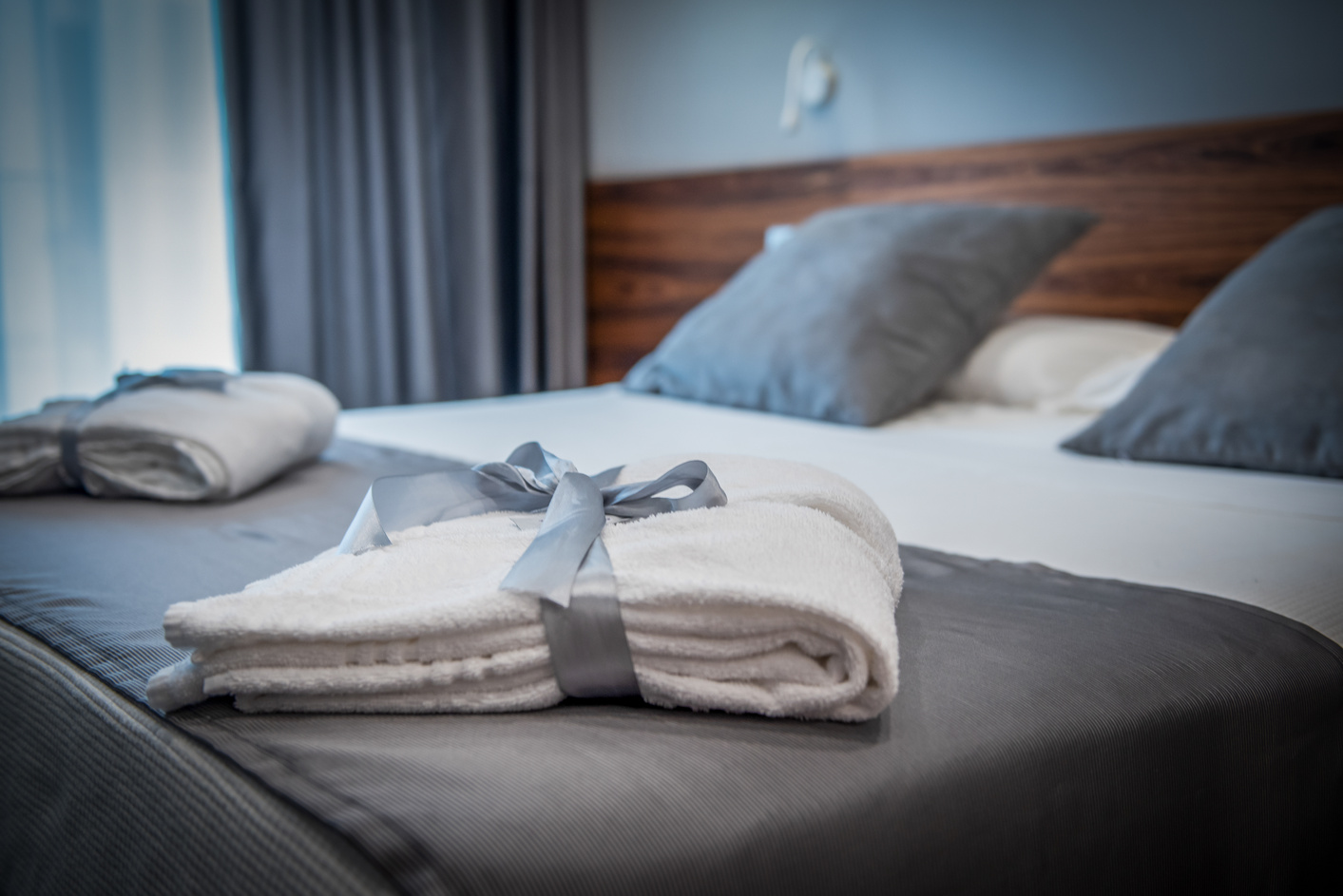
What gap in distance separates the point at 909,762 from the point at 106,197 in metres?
2.56

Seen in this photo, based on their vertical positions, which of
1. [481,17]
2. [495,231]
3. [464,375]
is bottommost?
[464,375]

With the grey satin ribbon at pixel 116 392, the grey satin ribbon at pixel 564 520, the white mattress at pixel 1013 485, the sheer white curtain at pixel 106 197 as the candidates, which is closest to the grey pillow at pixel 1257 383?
the white mattress at pixel 1013 485

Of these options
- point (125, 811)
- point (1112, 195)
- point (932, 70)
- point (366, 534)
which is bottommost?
point (125, 811)

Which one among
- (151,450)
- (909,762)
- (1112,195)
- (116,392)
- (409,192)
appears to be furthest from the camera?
(409,192)

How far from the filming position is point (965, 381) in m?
1.83

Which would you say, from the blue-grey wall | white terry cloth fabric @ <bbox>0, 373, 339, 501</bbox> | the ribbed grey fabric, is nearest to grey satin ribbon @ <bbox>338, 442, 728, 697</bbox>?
the ribbed grey fabric

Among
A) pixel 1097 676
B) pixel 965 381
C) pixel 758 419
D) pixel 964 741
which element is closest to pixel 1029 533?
pixel 1097 676

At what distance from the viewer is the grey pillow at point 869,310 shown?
170 centimetres

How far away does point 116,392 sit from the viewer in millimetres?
1244

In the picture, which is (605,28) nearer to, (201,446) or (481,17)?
(481,17)

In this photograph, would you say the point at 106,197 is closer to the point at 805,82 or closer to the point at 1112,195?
the point at 805,82

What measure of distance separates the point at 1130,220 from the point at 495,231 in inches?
68.8

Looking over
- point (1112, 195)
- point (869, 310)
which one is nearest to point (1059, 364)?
point (869, 310)

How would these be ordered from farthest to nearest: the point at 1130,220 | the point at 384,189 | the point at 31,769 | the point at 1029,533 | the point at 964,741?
1. the point at 384,189
2. the point at 1130,220
3. the point at 1029,533
4. the point at 31,769
5. the point at 964,741
